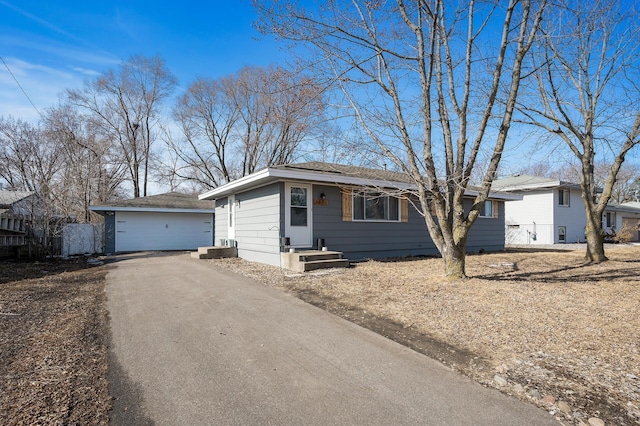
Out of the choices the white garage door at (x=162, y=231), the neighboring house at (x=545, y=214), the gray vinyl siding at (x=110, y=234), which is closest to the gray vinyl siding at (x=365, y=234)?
the white garage door at (x=162, y=231)

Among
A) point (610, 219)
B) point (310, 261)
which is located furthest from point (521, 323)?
point (610, 219)

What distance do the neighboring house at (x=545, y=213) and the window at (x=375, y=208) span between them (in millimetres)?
11278

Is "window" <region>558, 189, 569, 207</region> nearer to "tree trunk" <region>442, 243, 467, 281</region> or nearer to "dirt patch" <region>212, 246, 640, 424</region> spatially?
"dirt patch" <region>212, 246, 640, 424</region>

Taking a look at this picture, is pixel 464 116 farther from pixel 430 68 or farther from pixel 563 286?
pixel 563 286

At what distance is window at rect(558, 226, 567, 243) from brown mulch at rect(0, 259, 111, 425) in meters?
23.1

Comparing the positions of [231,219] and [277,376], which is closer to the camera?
[277,376]

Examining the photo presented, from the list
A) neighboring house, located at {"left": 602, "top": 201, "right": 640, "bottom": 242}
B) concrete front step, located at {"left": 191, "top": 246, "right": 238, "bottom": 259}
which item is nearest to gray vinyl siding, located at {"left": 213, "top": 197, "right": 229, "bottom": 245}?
concrete front step, located at {"left": 191, "top": 246, "right": 238, "bottom": 259}

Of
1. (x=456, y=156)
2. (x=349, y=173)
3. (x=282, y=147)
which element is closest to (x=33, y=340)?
(x=456, y=156)

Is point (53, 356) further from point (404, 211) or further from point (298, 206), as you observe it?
point (404, 211)

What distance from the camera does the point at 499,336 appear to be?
3.83 meters

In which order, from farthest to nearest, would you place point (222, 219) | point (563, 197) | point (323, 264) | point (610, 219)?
point (610, 219) → point (563, 197) → point (222, 219) → point (323, 264)

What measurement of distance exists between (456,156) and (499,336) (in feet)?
12.7

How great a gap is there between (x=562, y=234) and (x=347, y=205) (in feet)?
56.6

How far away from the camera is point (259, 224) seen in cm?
1062
